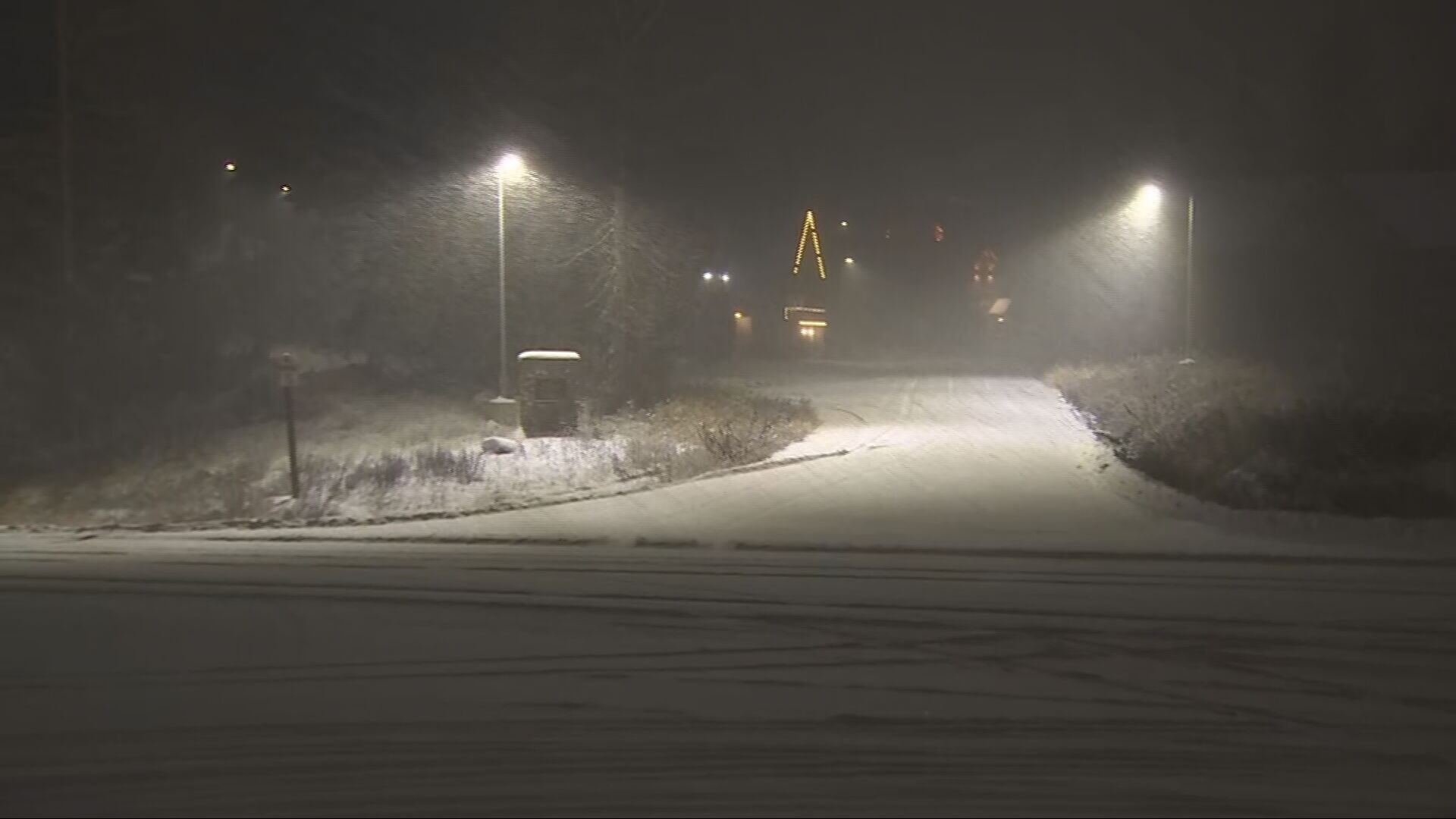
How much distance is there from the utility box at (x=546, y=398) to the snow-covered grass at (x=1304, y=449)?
10.6m

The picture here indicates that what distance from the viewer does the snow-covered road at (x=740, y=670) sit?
19.9 feet

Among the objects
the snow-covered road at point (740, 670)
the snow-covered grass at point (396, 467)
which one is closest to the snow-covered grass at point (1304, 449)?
the snow-covered road at point (740, 670)

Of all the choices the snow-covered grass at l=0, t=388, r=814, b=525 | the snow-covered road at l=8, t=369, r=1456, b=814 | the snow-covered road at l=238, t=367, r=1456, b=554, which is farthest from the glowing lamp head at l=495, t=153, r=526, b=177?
the snow-covered road at l=8, t=369, r=1456, b=814

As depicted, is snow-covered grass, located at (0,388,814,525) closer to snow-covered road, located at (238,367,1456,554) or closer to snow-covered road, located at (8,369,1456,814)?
snow-covered road, located at (238,367,1456,554)

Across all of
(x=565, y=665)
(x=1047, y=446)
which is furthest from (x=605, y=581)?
(x=1047, y=446)

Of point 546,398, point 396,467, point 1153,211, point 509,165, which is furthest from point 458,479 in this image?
point 1153,211

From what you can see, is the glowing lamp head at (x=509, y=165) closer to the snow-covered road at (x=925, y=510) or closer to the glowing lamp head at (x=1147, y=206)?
the snow-covered road at (x=925, y=510)

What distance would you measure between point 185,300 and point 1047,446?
2696 cm

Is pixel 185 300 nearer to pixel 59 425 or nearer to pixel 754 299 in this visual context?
pixel 59 425

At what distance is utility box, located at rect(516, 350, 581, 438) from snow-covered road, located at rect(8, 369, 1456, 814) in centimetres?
995

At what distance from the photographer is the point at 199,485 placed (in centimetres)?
1962

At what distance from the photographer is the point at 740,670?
8.23 metres

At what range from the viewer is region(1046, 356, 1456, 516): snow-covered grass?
15070 mm

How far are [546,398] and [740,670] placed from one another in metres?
17.4
